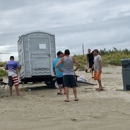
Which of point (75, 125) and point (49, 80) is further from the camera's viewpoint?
point (49, 80)

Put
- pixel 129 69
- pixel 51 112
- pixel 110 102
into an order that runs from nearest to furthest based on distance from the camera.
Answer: pixel 51 112, pixel 110 102, pixel 129 69

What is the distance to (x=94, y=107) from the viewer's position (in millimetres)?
10352

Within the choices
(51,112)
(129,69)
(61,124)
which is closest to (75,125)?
(61,124)

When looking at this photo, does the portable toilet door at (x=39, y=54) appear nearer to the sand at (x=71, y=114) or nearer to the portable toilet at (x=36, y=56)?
the portable toilet at (x=36, y=56)

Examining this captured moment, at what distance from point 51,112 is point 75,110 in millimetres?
703

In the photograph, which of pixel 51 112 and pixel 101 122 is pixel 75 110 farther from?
pixel 101 122

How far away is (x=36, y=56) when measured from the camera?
16156 millimetres

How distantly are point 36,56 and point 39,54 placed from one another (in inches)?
6.5

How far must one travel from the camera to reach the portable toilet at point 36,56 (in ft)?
52.6

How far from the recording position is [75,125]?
793cm

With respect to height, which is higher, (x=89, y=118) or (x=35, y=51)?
(x=35, y=51)

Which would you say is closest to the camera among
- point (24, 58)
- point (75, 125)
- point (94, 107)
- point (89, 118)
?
point (75, 125)

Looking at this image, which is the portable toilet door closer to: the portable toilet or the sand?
the portable toilet

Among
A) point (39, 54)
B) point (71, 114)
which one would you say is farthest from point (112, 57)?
point (71, 114)
